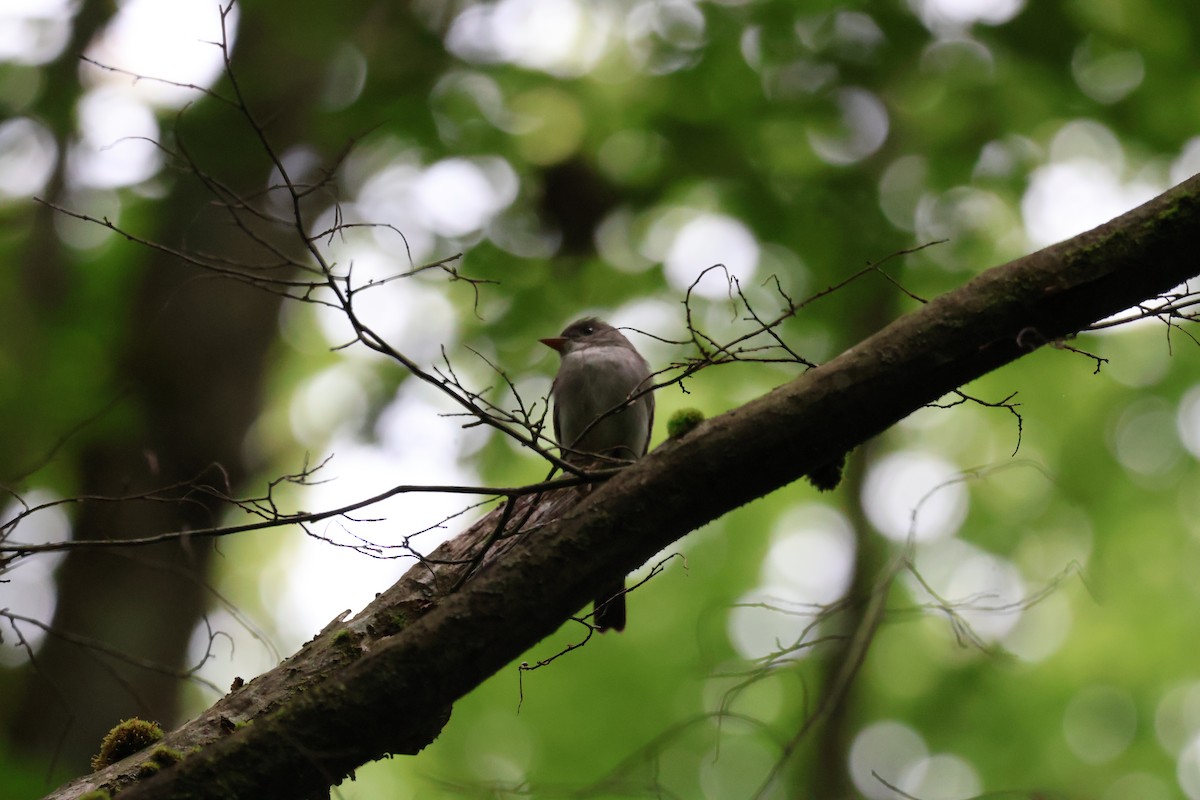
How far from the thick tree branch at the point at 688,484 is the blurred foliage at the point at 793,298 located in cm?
344

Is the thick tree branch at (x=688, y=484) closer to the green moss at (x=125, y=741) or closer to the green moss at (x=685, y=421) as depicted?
the green moss at (x=685, y=421)

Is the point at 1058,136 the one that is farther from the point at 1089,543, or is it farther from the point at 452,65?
the point at 452,65

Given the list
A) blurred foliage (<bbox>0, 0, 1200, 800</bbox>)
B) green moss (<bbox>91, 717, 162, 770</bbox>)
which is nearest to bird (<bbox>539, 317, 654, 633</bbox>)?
blurred foliage (<bbox>0, 0, 1200, 800</bbox>)

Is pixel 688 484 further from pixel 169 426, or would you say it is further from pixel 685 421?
pixel 169 426

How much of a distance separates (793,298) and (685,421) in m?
4.38

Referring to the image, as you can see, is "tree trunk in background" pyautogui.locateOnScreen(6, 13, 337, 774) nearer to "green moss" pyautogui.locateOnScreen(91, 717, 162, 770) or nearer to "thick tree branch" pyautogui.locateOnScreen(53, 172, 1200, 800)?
"green moss" pyautogui.locateOnScreen(91, 717, 162, 770)

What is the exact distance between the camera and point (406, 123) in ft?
23.1

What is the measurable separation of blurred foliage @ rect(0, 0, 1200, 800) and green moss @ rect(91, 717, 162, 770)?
2.87 metres

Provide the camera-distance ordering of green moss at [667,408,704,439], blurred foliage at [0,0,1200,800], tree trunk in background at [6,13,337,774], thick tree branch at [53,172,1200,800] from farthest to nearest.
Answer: blurred foliage at [0,0,1200,800] → tree trunk in background at [6,13,337,774] → green moss at [667,408,704,439] → thick tree branch at [53,172,1200,800]

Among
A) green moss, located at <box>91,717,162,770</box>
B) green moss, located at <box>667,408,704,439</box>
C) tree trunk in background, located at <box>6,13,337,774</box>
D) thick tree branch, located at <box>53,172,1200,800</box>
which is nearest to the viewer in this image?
thick tree branch, located at <box>53,172,1200,800</box>

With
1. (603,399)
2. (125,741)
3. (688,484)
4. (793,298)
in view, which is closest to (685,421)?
(688,484)

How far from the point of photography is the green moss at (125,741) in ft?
11.4

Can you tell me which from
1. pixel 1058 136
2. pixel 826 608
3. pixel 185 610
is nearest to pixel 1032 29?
pixel 1058 136

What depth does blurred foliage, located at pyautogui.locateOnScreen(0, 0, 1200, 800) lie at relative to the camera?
648 centimetres
